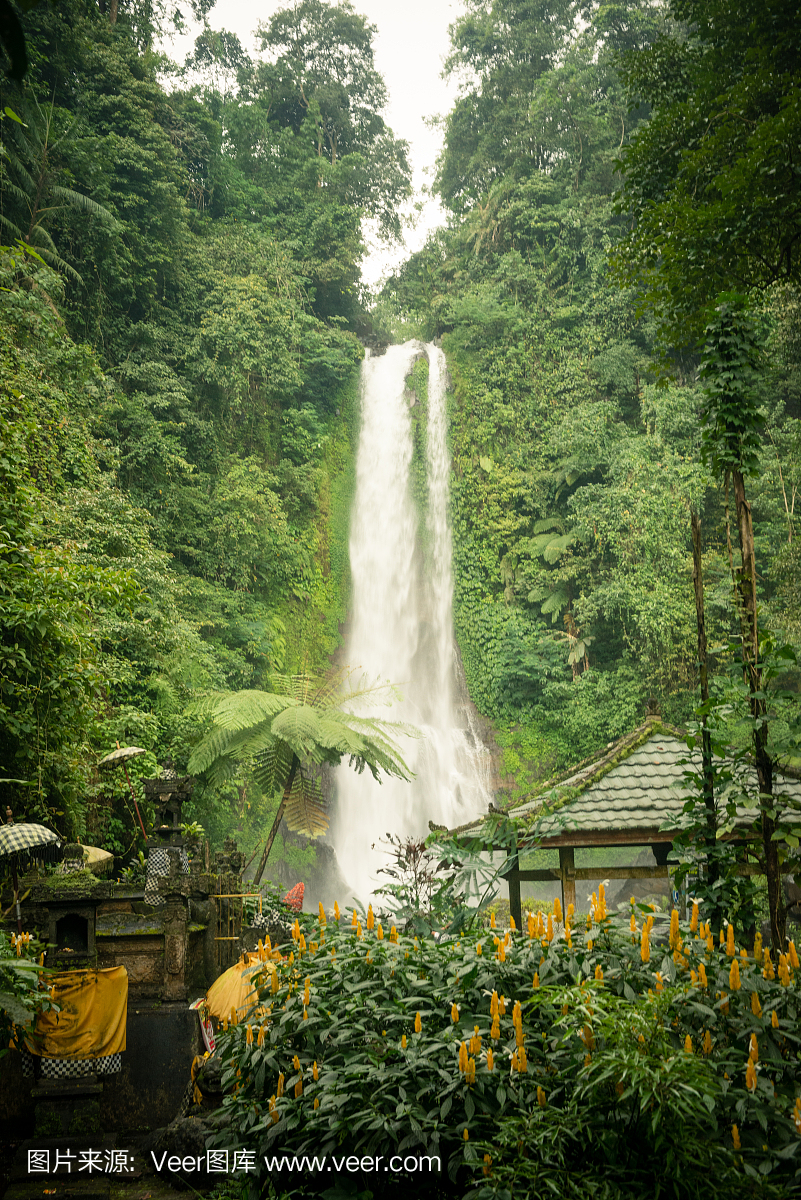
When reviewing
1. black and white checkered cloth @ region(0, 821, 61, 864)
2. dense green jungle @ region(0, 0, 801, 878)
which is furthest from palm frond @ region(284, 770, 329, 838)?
black and white checkered cloth @ region(0, 821, 61, 864)

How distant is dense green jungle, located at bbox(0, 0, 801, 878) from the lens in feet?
26.4

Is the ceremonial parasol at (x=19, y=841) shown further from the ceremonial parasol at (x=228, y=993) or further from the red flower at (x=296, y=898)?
the red flower at (x=296, y=898)

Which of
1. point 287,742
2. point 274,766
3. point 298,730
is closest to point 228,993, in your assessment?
point 298,730

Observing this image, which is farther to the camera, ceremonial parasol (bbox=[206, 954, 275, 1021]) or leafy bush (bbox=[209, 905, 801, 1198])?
ceremonial parasol (bbox=[206, 954, 275, 1021])

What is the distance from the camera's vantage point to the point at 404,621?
18.0 meters

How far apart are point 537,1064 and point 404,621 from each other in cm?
1579

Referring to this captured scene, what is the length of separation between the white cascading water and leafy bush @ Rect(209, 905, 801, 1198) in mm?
13009

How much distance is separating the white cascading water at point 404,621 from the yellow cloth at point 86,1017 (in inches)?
400

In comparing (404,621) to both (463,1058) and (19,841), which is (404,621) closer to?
(19,841)

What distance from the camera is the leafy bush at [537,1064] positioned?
6.22 feet

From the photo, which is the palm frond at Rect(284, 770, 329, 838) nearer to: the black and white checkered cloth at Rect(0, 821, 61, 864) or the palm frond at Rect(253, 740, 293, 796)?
the palm frond at Rect(253, 740, 293, 796)

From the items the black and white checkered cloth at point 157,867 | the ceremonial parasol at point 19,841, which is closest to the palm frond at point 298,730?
the black and white checkered cloth at point 157,867

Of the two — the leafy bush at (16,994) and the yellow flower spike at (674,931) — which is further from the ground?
the yellow flower spike at (674,931)

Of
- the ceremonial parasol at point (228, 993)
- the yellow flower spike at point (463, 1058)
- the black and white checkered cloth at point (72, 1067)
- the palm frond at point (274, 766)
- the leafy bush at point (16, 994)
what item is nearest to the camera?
the yellow flower spike at point (463, 1058)
